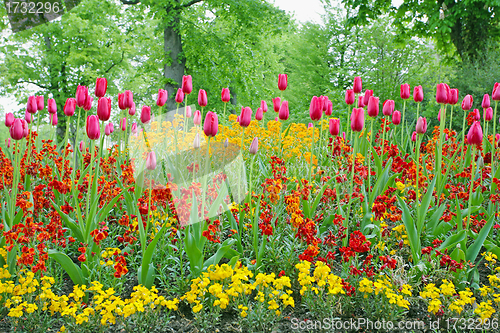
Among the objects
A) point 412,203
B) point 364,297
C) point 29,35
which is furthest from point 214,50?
point 364,297

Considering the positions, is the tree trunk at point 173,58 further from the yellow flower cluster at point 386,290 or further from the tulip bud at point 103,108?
the yellow flower cluster at point 386,290

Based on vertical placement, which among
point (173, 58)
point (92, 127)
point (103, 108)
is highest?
point (173, 58)

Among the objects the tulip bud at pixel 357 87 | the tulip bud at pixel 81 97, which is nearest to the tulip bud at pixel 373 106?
the tulip bud at pixel 357 87

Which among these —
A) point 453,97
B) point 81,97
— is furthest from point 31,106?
point 453,97

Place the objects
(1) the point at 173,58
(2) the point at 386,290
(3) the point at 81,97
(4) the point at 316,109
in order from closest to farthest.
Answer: (2) the point at 386,290 → (3) the point at 81,97 → (4) the point at 316,109 → (1) the point at 173,58

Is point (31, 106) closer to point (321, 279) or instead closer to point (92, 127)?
point (92, 127)

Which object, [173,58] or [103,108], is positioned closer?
[103,108]

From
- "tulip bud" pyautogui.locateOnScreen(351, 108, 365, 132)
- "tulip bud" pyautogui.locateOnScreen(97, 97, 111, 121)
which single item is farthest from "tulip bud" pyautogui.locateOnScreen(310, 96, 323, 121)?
"tulip bud" pyautogui.locateOnScreen(97, 97, 111, 121)

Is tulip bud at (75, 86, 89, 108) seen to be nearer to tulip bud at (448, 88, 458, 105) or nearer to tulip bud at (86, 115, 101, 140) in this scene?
tulip bud at (86, 115, 101, 140)

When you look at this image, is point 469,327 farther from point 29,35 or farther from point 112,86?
point 29,35

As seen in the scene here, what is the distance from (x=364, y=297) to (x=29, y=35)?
19108 mm

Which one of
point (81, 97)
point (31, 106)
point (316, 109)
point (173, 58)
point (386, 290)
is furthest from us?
point (173, 58)

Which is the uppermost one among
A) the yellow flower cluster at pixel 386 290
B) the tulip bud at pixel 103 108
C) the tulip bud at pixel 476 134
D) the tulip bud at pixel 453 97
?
the tulip bud at pixel 453 97

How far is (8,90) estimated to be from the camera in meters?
17.1
